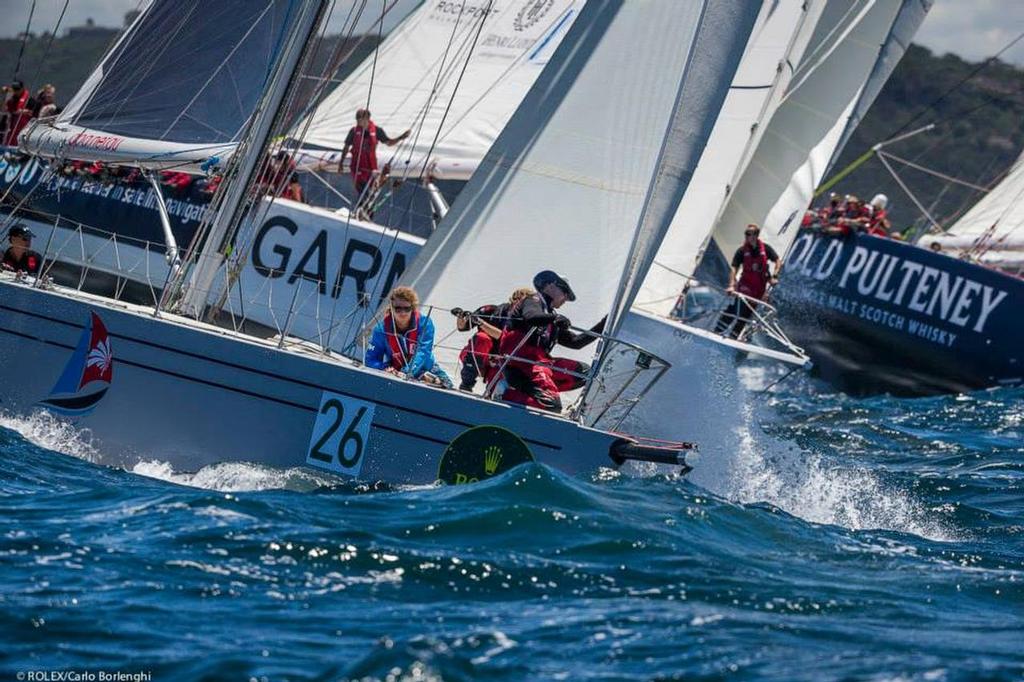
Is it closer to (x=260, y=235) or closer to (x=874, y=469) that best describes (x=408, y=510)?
(x=874, y=469)

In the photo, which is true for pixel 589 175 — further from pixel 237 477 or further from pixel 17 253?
pixel 17 253

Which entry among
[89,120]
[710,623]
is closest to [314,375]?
[89,120]

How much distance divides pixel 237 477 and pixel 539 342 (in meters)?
1.85

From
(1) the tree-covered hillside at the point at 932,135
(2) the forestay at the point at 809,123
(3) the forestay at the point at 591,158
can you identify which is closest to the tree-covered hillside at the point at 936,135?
(1) the tree-covered hillside at the point at 932,135

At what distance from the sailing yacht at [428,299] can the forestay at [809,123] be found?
724 centimetres

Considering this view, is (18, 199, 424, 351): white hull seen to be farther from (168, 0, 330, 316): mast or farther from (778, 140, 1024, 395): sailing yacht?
(778, 140, 1024, 395): sailing yacht

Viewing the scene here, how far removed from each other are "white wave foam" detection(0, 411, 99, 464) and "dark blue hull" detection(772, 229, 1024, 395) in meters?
11.3

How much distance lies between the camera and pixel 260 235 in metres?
14.0

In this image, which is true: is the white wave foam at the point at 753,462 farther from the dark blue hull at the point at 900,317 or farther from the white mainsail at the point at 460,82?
the dark blue hull at the point at 900,317

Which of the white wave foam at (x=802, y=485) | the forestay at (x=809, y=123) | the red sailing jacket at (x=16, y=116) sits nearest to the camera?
the white wave foam at (x=802, y=485)

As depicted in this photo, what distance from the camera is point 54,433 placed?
29.9ft

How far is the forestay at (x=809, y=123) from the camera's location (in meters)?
16.5

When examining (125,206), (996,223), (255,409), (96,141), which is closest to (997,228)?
(996,223)

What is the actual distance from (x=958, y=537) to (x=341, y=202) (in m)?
8.59
